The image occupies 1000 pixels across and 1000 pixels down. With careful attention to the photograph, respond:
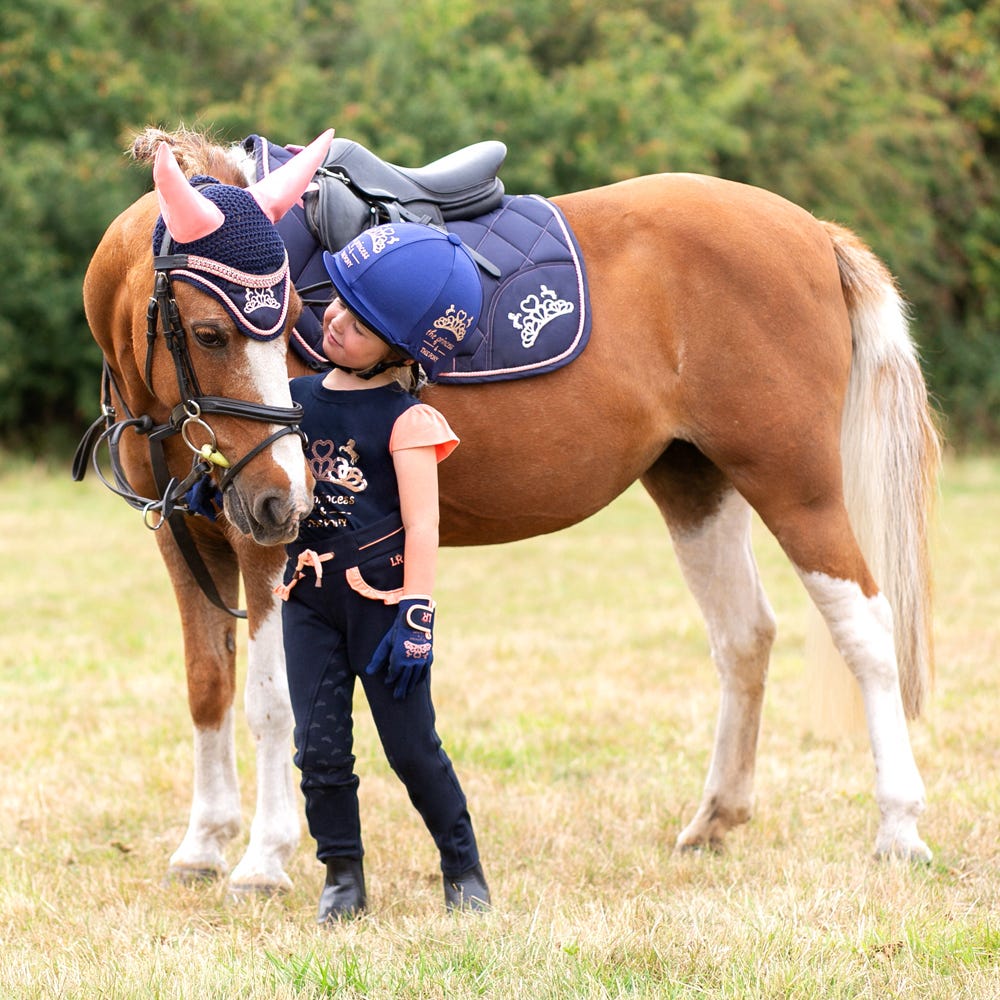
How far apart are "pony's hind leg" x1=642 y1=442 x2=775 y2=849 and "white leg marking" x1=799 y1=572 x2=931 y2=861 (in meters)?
0.42

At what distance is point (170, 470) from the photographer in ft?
11.5

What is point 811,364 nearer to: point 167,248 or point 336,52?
point 167,248

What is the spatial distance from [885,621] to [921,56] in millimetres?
20938

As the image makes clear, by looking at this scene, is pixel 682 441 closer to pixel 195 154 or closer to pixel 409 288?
pixel 409 288

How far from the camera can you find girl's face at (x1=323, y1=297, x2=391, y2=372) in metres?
3.05

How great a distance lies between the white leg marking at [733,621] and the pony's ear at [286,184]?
6.27 feet

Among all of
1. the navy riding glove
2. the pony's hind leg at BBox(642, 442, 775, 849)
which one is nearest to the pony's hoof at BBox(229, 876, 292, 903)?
the navy riding glove

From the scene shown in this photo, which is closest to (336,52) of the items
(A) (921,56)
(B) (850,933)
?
(A) (921,56)

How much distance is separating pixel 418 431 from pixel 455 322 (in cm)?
28

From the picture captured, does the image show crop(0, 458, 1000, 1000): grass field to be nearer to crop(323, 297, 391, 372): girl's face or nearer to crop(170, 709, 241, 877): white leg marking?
crop(170, 709, 241, 877): white leg marking

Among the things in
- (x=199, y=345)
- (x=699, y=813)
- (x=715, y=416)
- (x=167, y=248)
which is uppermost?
(x=167, y=248)

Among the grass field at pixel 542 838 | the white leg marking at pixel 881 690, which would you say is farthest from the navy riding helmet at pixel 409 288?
the white leg marking at pixel 881 690

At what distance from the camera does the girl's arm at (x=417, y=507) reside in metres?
3.10

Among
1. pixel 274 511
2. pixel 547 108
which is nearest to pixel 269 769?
pixel 274 511
